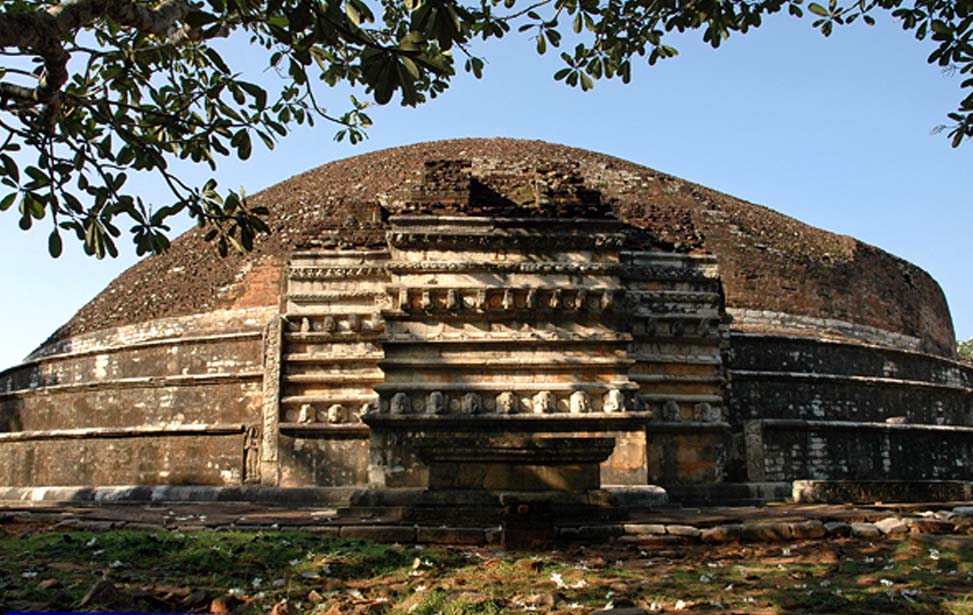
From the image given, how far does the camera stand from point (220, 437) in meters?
15.2

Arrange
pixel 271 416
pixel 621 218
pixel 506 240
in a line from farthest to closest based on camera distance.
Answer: pixel 621 218
pixel 271 416
pixel 506 240

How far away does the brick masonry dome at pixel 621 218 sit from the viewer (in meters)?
21.0

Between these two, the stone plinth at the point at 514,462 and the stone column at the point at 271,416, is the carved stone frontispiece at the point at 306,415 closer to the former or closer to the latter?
the stone column at the point at 271,416

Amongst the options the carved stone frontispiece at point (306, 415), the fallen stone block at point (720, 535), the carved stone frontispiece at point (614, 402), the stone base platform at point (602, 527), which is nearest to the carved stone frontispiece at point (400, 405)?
the stone base platform at point (602, 527)

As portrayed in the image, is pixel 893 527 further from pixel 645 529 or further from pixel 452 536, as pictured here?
pixel 452 536

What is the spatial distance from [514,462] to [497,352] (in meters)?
3.01

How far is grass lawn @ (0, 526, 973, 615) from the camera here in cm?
454

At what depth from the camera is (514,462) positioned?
7.74 meters

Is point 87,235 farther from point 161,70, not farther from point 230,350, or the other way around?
point 230,350

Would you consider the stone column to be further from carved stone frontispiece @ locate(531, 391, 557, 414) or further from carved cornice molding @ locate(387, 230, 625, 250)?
carved stone frontispiece @ locate(531, 391, 557, 414)

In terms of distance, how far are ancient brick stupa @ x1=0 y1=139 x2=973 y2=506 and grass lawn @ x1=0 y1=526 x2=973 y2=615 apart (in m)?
1.92

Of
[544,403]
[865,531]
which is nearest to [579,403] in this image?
[544,403]

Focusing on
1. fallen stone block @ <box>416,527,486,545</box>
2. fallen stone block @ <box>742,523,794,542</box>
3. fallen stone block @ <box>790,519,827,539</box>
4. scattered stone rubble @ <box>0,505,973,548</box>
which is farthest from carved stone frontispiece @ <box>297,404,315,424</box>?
fallen stone block @ <box>790,519,827,539</box>

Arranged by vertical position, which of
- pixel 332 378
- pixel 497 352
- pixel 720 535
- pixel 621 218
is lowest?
pixel 720 535
